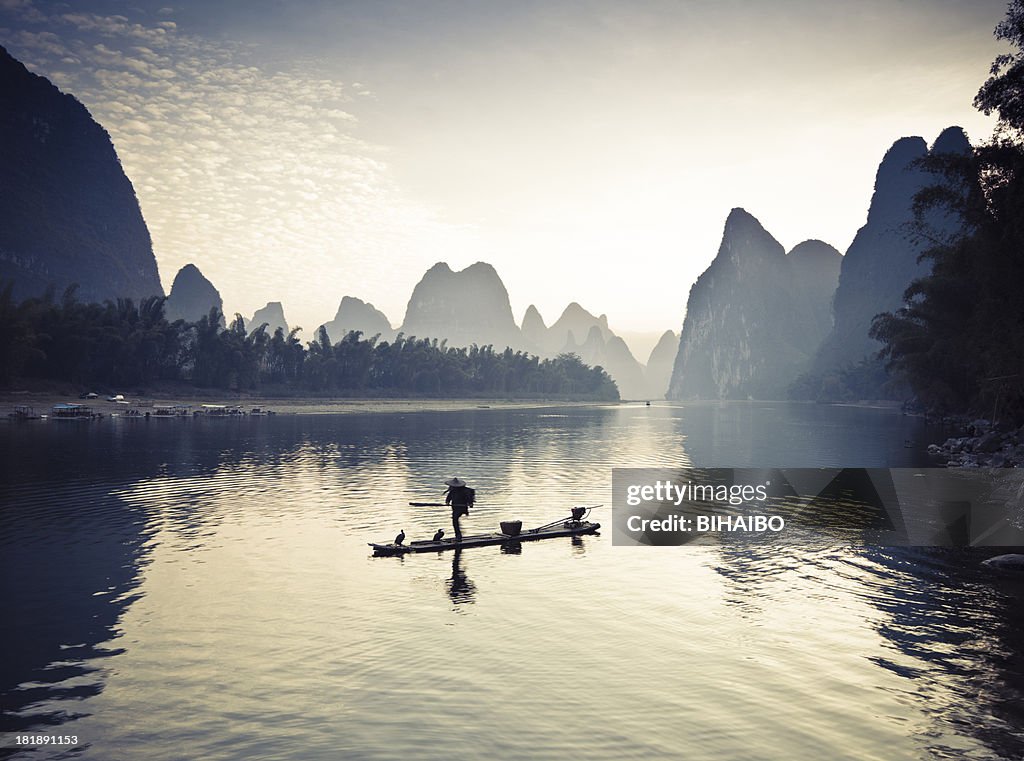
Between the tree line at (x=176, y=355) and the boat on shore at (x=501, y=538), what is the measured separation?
96.3m

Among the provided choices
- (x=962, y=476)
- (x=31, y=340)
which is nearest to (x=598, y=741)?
(x=962, y=476)

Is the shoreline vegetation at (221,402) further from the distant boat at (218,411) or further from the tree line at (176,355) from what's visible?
the tree line at (176,355)

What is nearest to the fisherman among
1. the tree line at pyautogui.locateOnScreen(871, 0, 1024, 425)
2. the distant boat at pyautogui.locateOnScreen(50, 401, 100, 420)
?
the tree line at pyautogui.locateOnScreen(871, 0, 1024, 425)

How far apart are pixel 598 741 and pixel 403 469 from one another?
125ft

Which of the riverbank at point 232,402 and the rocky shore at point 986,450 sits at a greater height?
the riverbank at point 232,402

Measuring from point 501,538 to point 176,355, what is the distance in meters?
125

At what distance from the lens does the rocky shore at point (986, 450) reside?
150 ft

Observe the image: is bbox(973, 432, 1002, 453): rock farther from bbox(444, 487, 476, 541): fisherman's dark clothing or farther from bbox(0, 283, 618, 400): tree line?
bbox(0, 283, 618, 400): tree line

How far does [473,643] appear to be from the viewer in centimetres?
1559

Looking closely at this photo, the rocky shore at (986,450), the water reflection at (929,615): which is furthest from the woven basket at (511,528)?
the rocky shore at (986,450)

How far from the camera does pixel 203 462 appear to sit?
5025 centimetres

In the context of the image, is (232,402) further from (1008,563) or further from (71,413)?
(1008,563)

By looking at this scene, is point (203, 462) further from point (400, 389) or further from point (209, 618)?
point (400, 389)

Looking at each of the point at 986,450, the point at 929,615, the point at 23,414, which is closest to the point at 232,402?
the point at 23,414
